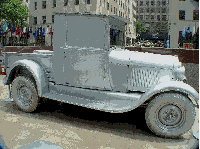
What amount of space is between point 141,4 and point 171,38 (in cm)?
4949

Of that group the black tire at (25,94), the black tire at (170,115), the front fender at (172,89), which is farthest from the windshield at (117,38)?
the black tire at (25,94)

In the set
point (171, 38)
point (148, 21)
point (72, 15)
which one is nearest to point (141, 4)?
point (148, 21)

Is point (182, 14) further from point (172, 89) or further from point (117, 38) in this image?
point (172, 89)

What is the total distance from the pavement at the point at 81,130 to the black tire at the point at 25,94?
0.17 m

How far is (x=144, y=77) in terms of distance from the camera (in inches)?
174

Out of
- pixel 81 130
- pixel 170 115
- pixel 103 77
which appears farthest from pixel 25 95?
pixel 170 115

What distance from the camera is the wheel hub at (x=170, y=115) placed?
4.02 m

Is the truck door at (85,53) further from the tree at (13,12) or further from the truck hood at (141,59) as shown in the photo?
the tree at (13,12)

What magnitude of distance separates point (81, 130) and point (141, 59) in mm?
1787

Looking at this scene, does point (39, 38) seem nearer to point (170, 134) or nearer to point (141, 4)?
point (170, 134)

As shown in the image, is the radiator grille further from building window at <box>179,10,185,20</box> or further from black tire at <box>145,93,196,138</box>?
building window at <box>179,10,185,20</box>

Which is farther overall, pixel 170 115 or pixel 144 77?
pixel 144 77

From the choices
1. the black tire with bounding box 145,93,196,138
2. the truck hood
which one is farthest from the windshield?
the black tire with bounding box 145,93,196,138

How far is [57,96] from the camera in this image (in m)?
4.95
